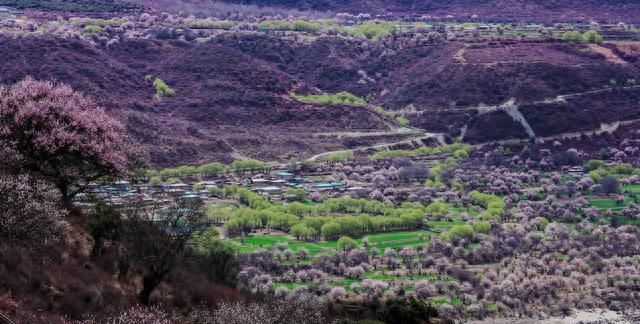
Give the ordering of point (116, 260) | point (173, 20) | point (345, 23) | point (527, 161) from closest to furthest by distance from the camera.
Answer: point (116, 260), point (527, 161), point (173, 20), point (345, 23)

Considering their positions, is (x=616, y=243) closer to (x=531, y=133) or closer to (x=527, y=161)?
(x=527, y=161)

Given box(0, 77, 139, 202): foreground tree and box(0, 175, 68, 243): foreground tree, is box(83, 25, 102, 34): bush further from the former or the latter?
box(0, 175, 68, 243): foreground tree

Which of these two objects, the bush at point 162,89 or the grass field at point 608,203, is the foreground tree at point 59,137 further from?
the bush at point 162,89

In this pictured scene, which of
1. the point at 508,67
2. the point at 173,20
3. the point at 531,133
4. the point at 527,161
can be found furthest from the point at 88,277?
the point at 173,20

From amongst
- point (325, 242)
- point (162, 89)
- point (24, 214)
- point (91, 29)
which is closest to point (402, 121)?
point (162, 89)

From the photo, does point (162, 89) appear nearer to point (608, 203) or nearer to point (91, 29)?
point (91, 29)

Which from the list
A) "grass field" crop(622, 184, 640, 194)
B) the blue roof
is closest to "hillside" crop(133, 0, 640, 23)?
"grass field" crop(622, 184, 640, 194)

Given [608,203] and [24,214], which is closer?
[24,214]
